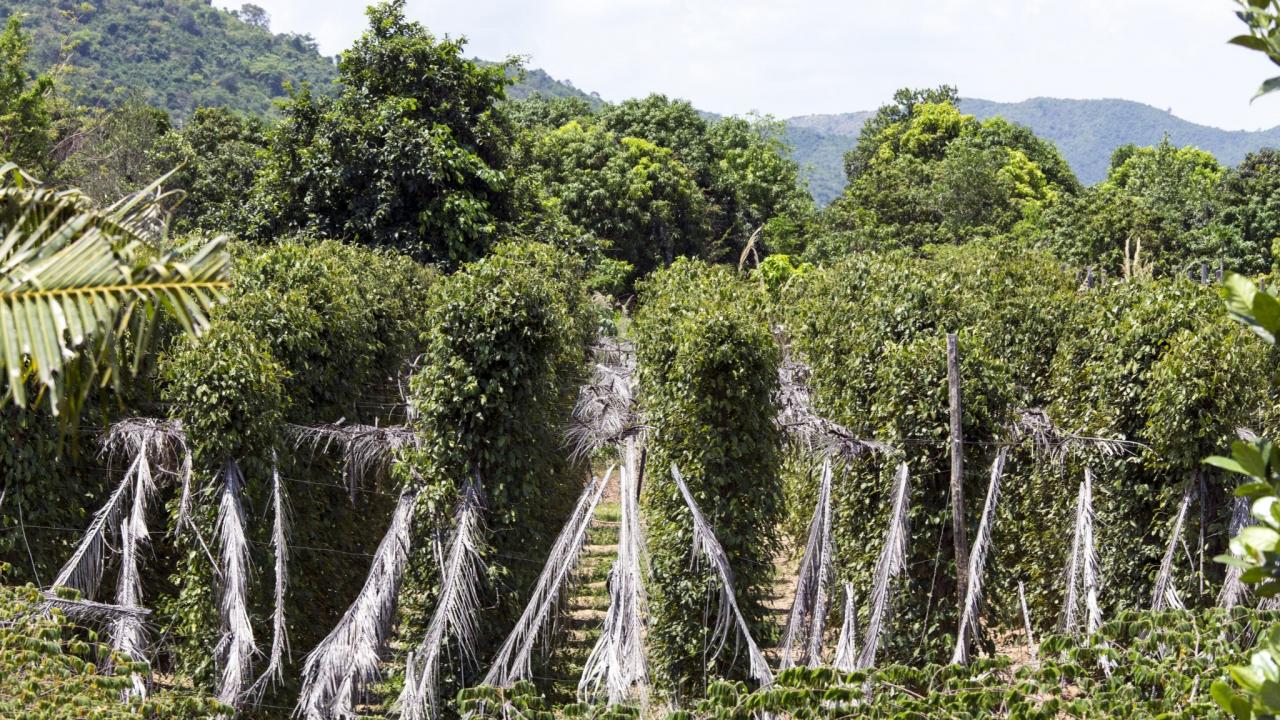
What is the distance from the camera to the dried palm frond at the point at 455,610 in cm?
1008

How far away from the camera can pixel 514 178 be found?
2017 cm

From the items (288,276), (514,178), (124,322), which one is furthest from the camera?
(514,178)

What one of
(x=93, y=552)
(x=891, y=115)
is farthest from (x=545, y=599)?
(x=891, y=115)

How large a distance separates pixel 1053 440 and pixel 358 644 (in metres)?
6.37

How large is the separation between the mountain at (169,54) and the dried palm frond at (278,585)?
57.4 m

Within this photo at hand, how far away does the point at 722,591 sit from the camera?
1033 centimetres

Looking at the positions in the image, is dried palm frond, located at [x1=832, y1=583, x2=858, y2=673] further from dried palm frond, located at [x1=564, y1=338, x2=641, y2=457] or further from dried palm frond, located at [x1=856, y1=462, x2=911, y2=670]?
dried palm frond, located at [x1=564, y1=338, x2=641, y2=457]

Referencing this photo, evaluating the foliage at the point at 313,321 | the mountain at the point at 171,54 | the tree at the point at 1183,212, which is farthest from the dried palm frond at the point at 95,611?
the mountain at the point at 171,54

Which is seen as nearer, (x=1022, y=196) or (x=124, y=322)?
(x=124, y=322)

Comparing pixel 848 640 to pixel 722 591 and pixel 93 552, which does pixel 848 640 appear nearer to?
pixel 722 591

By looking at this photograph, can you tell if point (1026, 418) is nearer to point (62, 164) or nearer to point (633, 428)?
point (633, 428)

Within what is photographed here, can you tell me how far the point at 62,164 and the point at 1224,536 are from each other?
28751 millimetres

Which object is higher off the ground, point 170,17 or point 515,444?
point 170,17

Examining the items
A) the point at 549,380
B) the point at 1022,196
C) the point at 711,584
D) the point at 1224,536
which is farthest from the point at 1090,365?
the point at 1022,196
